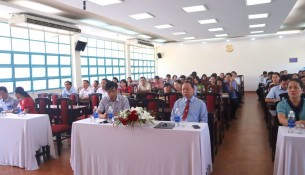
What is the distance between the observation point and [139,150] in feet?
9.87

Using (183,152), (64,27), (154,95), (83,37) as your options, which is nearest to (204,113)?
(183,152)

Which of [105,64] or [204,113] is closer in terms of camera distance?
[204,113]

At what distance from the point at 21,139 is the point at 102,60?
8769mm

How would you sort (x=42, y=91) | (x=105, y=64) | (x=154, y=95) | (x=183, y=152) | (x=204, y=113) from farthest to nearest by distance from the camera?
(x=105, y=64) < (x=42, y=91) < (x=154, y=95) < (x=204, y=113) < (x=183, y=152)

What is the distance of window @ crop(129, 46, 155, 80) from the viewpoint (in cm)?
1538

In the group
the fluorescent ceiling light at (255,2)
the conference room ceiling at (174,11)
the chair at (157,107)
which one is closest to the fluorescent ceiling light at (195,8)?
the conference room ceiling at (174,11)

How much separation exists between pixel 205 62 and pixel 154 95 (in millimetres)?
11762

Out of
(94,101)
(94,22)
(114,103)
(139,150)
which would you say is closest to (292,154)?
(139,150)

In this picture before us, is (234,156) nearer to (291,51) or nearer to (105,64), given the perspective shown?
(105,64)

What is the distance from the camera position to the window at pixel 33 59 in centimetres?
775

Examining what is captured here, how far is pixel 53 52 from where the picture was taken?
378 inches

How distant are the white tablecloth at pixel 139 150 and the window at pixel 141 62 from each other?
11901 millimetres

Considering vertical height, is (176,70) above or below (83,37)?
below

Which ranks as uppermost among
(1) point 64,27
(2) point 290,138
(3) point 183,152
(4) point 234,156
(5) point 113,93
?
(1) point 64,27
